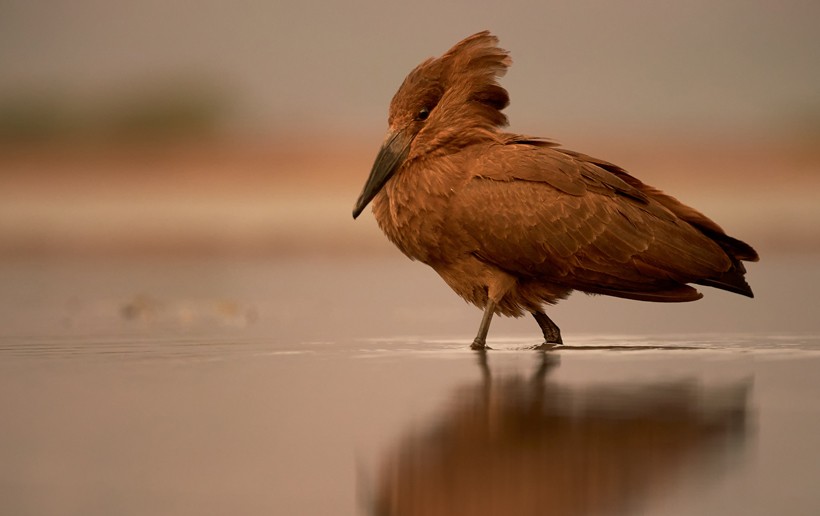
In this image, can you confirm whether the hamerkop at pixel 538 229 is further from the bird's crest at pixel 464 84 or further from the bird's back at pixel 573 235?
the bird's crest at pixel 464 84

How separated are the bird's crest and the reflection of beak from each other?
20 centimetres

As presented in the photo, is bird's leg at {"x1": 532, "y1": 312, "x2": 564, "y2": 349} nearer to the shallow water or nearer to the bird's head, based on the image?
the shallow water

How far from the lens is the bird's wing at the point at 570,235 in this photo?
334 inches

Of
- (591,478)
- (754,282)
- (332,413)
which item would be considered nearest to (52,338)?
(332,413)

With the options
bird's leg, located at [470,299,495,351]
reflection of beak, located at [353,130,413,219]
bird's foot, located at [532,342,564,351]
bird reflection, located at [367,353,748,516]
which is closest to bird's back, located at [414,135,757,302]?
bird's leg, located at [470,299,495,351]

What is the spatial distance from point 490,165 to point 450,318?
3078 millimetres

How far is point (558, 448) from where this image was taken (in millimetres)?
4926

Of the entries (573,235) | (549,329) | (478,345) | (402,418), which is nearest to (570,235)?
(573,235)

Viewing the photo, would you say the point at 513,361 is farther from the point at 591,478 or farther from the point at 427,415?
the point at 591,478

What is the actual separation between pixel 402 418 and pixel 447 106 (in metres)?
3.78

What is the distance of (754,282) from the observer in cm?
1499

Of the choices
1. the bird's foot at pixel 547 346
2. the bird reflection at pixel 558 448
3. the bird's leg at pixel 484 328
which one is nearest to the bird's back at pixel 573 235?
the bird's leg at pixel 484 328

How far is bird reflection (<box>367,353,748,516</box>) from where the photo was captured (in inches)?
166

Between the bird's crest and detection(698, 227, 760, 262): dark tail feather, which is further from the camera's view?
the bird's crest
